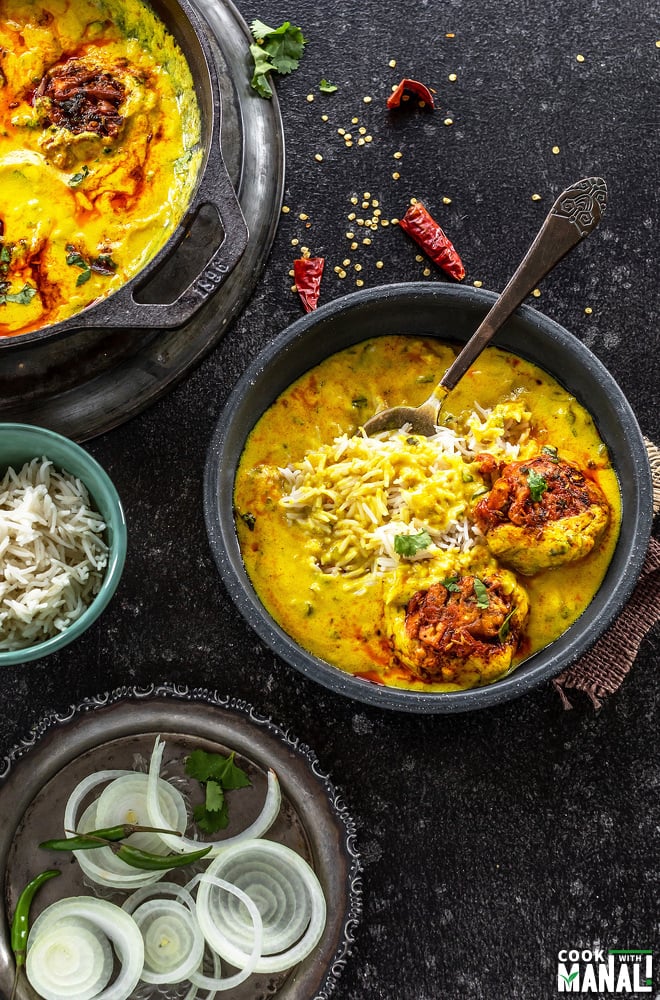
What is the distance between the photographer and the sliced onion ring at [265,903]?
2.95 metres

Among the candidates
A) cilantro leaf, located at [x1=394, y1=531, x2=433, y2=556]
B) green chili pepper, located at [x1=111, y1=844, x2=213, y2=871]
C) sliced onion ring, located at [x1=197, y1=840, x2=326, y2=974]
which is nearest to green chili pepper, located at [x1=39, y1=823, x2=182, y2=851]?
green chili pepper, located at [x1=111, y1=844, x2=213, y2=871]

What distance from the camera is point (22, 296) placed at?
3.00 m

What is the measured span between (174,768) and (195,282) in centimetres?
165

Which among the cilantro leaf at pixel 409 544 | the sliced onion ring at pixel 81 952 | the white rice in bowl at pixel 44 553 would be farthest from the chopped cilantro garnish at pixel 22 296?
the sliced onion ring at pixel 81 952

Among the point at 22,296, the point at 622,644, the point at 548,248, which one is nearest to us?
the point at 548,248

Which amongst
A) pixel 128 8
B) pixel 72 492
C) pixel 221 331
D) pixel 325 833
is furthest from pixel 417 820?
pixel 128 8

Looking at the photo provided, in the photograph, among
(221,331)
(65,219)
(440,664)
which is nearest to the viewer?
(440,664)

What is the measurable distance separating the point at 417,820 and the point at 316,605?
3.02ft

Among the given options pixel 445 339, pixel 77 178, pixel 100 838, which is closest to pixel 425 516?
pixel 445 339

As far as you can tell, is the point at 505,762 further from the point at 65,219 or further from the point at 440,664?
the point at 65,219

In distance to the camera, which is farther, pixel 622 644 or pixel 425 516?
pixel 622 644

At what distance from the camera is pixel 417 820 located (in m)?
3.21

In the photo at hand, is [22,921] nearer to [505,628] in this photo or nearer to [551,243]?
[505,628]

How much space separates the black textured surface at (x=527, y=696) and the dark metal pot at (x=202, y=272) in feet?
1.96
